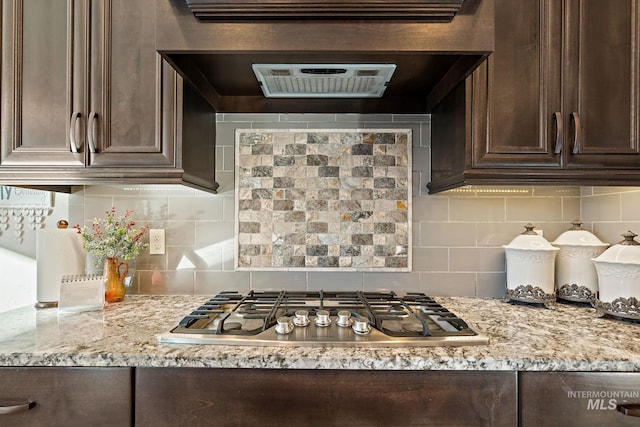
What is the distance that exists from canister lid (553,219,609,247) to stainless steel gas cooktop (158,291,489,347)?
2.10 ft

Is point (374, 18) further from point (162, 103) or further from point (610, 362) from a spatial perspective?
point (610, 362)

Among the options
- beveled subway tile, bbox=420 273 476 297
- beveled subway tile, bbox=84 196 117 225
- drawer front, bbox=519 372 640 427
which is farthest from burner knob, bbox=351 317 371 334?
beveled subway tile, bbox=84 196 117 225

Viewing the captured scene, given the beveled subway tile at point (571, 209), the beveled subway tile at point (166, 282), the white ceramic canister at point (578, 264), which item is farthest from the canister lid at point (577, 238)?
the beveled subway tile at point (166, 282)

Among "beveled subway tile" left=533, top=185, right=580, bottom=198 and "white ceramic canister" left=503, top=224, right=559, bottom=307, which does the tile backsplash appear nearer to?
"beveled subway tile" left=533, top=185, right=580, bottom=198

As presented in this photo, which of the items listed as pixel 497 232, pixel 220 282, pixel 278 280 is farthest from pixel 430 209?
pixel 220 282

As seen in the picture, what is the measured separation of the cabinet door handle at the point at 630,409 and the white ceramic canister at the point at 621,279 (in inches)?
16.4

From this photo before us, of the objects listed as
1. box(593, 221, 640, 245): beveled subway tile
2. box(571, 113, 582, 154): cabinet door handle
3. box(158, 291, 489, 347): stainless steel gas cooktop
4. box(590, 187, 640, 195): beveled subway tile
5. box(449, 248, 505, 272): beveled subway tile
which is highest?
box(571, 113, 582, 154): cabinet door handle

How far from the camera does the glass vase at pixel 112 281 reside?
1535 mm

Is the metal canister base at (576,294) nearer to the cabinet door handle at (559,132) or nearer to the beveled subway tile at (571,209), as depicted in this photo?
the beveled subway tile at (571,209)

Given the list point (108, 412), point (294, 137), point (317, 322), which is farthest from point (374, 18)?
point (108, 412)

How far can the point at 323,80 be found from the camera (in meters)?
1.44

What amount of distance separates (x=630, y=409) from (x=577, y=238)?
761 mm

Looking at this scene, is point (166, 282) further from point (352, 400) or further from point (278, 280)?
point (352, 400)

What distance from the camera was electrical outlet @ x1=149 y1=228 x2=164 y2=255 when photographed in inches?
67.0
